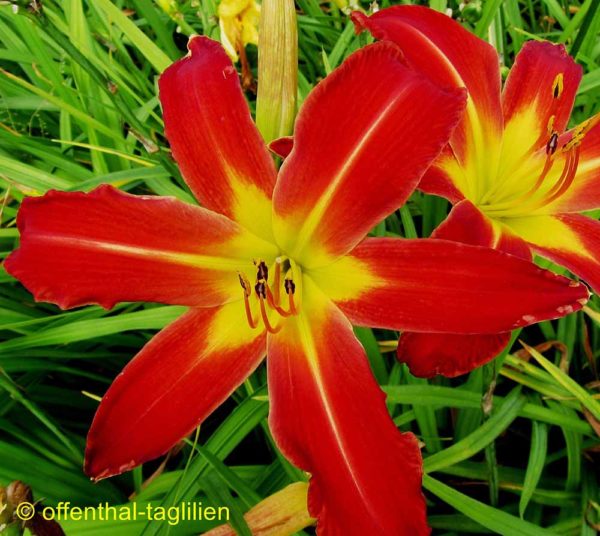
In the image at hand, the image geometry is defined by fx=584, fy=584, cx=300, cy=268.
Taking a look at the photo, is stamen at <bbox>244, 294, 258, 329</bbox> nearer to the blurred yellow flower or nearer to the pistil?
the pistil

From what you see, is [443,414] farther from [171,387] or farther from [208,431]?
[171,387]

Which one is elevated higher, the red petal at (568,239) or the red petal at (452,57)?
the red petal at (452,57)

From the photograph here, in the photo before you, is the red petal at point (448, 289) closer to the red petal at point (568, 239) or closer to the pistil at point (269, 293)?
the pistil at point (269, 293)

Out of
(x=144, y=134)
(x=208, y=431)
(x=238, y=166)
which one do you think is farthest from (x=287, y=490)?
(x=144, y=134)

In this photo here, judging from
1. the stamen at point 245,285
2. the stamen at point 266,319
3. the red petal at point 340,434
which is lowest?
the red petal at point 340,434

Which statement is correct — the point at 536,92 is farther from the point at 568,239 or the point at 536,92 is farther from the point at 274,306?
the point at 274,306

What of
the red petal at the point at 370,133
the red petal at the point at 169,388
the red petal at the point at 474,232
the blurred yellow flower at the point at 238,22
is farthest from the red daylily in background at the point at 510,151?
the blurred yellow flower at the point at 238,22

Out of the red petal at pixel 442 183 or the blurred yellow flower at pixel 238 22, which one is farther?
the blurred yellow flower at pixel 238 22
